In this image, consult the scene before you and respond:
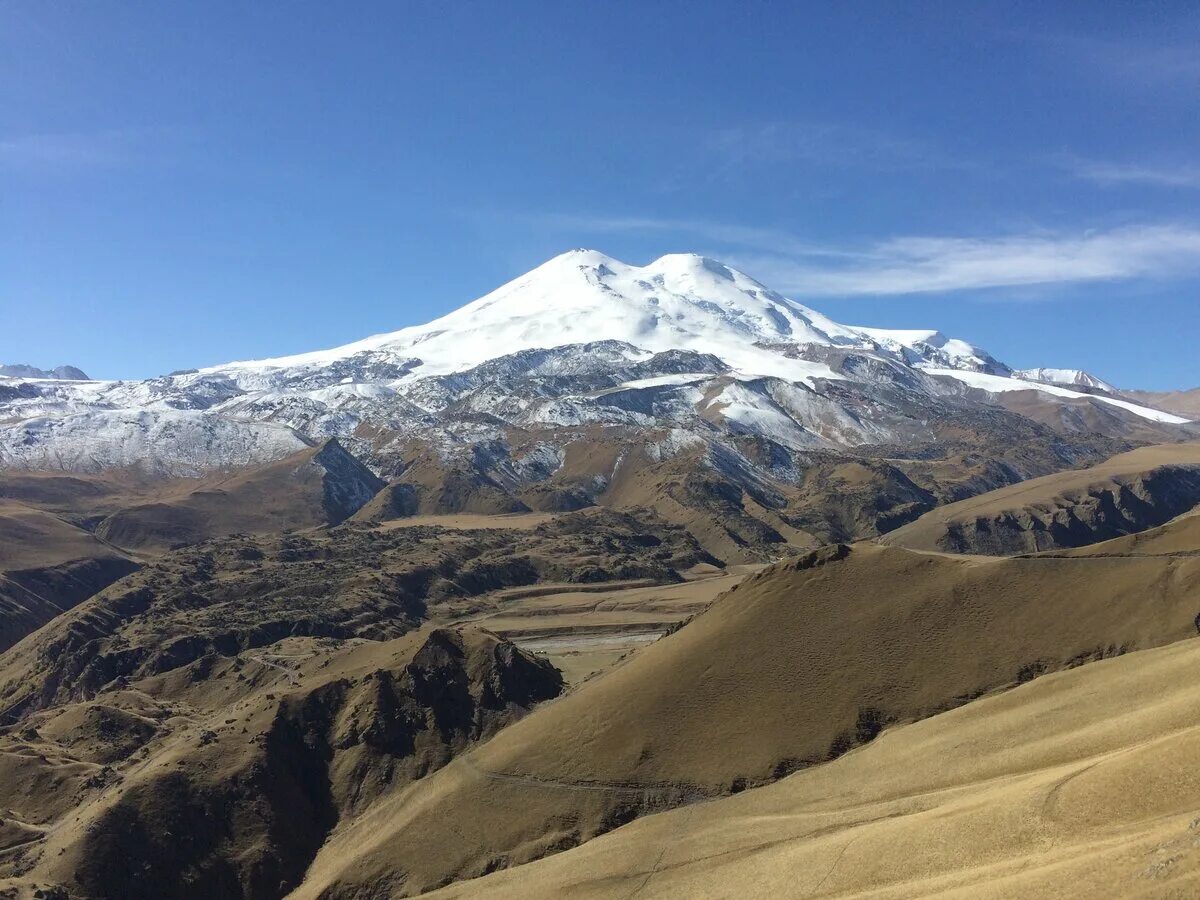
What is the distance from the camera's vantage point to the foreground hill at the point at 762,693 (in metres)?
76.0

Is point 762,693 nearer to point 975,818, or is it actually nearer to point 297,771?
point 975,818

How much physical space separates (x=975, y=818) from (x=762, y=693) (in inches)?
1298

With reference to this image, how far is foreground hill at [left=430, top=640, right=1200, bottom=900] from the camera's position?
4291 cm

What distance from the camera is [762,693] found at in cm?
8488

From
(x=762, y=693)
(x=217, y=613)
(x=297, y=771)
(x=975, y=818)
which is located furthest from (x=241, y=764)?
(x=217, y=613)

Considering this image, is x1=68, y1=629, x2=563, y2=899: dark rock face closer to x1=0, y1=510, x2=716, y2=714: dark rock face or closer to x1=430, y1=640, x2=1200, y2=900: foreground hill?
x1=430, y1=640, x2=1200, y2=900: foreground hill

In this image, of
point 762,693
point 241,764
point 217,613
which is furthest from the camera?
point 217,613

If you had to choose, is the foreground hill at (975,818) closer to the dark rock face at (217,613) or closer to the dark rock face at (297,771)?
the dark rock face at (297,771)

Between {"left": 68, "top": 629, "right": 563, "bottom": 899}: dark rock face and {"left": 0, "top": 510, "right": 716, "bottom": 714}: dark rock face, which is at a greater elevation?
{"left": 0, "top": 510, "right": 716, "bottom": 714}: dark rock face

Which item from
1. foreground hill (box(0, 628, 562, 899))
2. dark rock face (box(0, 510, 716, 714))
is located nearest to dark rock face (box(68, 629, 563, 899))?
foreground hill (box(0, 628, 562, 899))

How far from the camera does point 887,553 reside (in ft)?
328

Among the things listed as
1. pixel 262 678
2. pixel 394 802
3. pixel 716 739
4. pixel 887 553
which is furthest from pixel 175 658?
pixel 887 553

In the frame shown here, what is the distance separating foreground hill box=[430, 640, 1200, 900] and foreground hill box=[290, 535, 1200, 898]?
3396 millimetres

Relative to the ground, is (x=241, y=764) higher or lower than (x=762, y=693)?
higher
